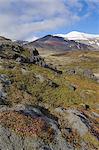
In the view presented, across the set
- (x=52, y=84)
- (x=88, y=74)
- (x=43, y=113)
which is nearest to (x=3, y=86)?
(x=43, y=113)

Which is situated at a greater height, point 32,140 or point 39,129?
point 39,129

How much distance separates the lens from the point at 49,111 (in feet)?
119

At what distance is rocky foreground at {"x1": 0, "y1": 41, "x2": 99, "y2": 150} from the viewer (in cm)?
2775

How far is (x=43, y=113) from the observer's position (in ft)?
113

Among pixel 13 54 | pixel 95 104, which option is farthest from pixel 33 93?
pixel 13 54

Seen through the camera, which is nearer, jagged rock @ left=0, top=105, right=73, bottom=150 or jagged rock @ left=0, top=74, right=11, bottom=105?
jagged rock @ left=0, top=105, right=73, bottom=150

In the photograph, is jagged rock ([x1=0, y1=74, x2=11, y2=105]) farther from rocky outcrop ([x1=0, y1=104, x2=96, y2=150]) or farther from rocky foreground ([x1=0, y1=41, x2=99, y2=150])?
rocky outcrop ([x1=0, y1=104, x2=96, y2=150])

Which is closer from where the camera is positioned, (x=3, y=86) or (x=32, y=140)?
(x=32, y=140)

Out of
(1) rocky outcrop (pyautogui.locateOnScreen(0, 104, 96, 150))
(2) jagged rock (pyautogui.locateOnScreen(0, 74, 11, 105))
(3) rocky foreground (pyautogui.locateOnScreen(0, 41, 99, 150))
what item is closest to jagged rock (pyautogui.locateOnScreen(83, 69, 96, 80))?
(3) rocky foreground (pyautogui.locateOnScreen(0, 41, 99, 150))

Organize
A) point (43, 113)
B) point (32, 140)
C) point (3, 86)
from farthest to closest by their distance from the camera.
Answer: point (3, 86) < point (43, 113) < point (32, 140)

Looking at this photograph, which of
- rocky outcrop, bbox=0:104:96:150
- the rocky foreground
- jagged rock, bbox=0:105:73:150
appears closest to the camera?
jagged rock, bbox=0:105:73:150

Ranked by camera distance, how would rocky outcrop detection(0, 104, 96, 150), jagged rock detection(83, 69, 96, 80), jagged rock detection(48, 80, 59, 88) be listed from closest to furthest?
1. rocky outcrop detection(0, 104, 96, 150)
2. jagged rock detection(48, 80, 59, 88)
3. jagged rock detection(83, 69, 96, 80)

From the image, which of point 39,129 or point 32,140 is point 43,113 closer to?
point 39,129

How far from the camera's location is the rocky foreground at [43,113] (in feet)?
91.1
